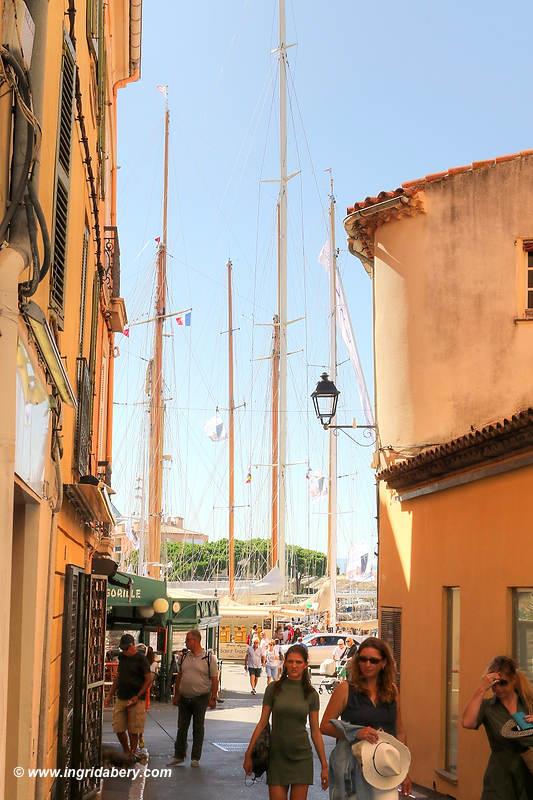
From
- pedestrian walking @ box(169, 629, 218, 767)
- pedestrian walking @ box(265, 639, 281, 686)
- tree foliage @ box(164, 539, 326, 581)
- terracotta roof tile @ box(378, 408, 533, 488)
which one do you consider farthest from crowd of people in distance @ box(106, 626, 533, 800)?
tree foliage @ box(164, 539, 326, 581)

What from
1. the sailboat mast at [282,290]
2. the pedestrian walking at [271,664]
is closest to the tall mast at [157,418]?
the sailboat mast at [282,290]

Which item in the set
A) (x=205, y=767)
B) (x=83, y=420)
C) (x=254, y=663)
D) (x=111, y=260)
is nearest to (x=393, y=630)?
(x=205, y=767)

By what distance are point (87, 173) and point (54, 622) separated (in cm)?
418

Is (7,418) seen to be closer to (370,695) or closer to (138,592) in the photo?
(370,695)

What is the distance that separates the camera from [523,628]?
9883 millimetres

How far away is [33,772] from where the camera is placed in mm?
6746

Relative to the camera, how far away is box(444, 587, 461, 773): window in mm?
11500

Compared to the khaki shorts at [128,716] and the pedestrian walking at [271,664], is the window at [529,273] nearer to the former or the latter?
the khaki shorts at [128,716]

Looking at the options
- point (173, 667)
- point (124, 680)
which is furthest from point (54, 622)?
point (173, 667)

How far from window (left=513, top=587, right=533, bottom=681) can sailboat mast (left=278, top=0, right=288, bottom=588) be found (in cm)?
3035

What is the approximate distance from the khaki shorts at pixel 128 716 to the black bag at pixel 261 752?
6.47 m

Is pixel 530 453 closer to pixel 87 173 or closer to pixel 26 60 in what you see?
pixel 87 173

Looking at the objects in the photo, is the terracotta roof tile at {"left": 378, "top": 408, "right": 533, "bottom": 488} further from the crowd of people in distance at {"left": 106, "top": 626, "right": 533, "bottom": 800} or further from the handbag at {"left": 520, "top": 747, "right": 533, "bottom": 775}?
the handbag at {"left": 520, "top": 747, "right": 533, "bottom": 775}

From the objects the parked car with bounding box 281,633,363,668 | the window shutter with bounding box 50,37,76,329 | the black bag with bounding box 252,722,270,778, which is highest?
the window shutter with bounding box 50,37,76,329
